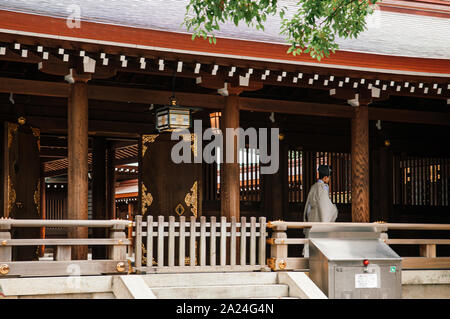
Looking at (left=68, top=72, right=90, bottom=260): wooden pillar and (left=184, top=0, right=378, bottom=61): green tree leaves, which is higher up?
(left=184, top=0, right=378, bottom=61): green tree leaves

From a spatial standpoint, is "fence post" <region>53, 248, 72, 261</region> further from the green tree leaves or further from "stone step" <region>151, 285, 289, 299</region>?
the green tree leaves

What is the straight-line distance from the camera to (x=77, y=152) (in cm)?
1000

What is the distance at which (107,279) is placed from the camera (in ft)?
29.7

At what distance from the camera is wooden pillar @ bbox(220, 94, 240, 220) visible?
11.1 meters

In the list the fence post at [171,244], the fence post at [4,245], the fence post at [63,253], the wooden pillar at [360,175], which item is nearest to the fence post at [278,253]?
the fence post at [171,244]

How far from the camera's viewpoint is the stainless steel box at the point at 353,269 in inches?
351

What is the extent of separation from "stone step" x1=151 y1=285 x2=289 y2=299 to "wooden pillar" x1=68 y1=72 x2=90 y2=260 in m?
1.95

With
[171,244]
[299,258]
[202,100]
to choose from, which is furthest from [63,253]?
[202,100]

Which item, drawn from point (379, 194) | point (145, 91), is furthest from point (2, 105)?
point (379, 194)

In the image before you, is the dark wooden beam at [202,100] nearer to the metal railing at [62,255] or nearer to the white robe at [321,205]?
the white robe at [321,205]

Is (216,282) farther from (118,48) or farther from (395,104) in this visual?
(395,104)

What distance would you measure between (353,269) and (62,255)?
4078 millimetres

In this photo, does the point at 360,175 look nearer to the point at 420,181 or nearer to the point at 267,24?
the point at 267,24

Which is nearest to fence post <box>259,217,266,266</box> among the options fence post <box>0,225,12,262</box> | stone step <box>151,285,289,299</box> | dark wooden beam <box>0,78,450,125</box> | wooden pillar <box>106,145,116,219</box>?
stone step <box>151,285,289,299</box>
